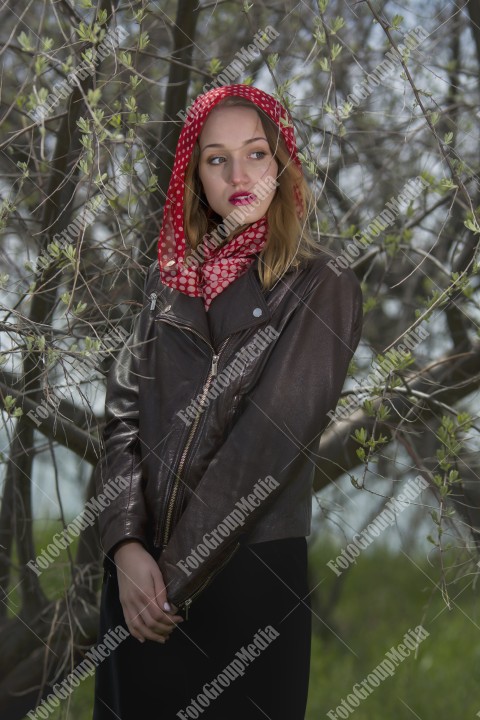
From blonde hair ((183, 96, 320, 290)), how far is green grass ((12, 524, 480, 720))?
1708mm

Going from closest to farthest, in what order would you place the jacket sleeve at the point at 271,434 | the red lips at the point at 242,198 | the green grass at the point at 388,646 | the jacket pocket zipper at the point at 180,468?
the jacket sleeve at the point at 271,434 → the jacket pocket zipper at the point at 180,468 → the red lips at the point at 242,198 → the green grass at the point at 388,646

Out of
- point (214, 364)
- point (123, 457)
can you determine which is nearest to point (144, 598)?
point (123, 457)

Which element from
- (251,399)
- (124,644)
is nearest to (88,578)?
(124,644)

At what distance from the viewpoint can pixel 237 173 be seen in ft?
7.68

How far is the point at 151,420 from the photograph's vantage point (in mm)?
2322

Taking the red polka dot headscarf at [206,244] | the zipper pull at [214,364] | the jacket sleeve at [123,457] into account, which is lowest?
the jacket sleeve at [123,457]

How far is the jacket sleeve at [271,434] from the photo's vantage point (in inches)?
83.7

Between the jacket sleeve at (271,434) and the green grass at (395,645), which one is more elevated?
the jacket sleeve at (271,434)

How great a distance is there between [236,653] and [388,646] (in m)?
3.54

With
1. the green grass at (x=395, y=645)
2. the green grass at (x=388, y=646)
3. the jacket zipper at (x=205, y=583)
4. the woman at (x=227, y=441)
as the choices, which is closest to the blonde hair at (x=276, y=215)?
the woman at (x=227, y=441)

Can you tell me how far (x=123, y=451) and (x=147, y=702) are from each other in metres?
0.58

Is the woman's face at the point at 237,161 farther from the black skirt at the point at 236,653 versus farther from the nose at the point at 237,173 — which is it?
the black skirt at the point at 236,653

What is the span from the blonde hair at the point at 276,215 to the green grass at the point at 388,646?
1708 millimetres

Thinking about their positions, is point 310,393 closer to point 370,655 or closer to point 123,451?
point 123,451
